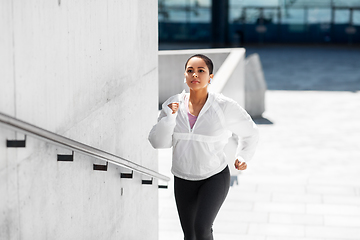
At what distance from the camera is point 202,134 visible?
4.29 m

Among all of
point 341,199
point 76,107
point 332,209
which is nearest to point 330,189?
point 341,199

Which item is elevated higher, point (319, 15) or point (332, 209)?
point (319, 15)

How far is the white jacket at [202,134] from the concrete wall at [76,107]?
1.59ft

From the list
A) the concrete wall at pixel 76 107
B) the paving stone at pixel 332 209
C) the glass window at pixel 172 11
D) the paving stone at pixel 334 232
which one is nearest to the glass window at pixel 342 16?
the glass window at pixel 172 11

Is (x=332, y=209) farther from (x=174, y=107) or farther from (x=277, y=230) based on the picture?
(x=174, y=107)

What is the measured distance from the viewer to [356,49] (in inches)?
1222

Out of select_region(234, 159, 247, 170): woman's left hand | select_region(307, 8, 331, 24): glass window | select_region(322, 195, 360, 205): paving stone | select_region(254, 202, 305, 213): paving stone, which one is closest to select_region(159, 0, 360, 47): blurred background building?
select_region(307, 8, 331, 24): glass window

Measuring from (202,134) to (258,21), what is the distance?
2976cm

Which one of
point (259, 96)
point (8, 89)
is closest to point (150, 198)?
point (8, 89)

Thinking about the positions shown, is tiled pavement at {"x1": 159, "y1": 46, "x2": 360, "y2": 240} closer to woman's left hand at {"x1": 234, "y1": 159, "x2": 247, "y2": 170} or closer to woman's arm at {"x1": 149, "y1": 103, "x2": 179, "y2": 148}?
woman's left hand at {"x1": 234, "y1": 159, "x2": 247, "y2": 170}

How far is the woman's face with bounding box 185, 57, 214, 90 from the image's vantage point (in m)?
4.26

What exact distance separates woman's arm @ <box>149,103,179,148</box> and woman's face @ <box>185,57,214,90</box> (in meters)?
0.22

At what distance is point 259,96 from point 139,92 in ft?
35.5

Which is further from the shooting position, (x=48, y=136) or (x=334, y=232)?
(x=334, y=232)
